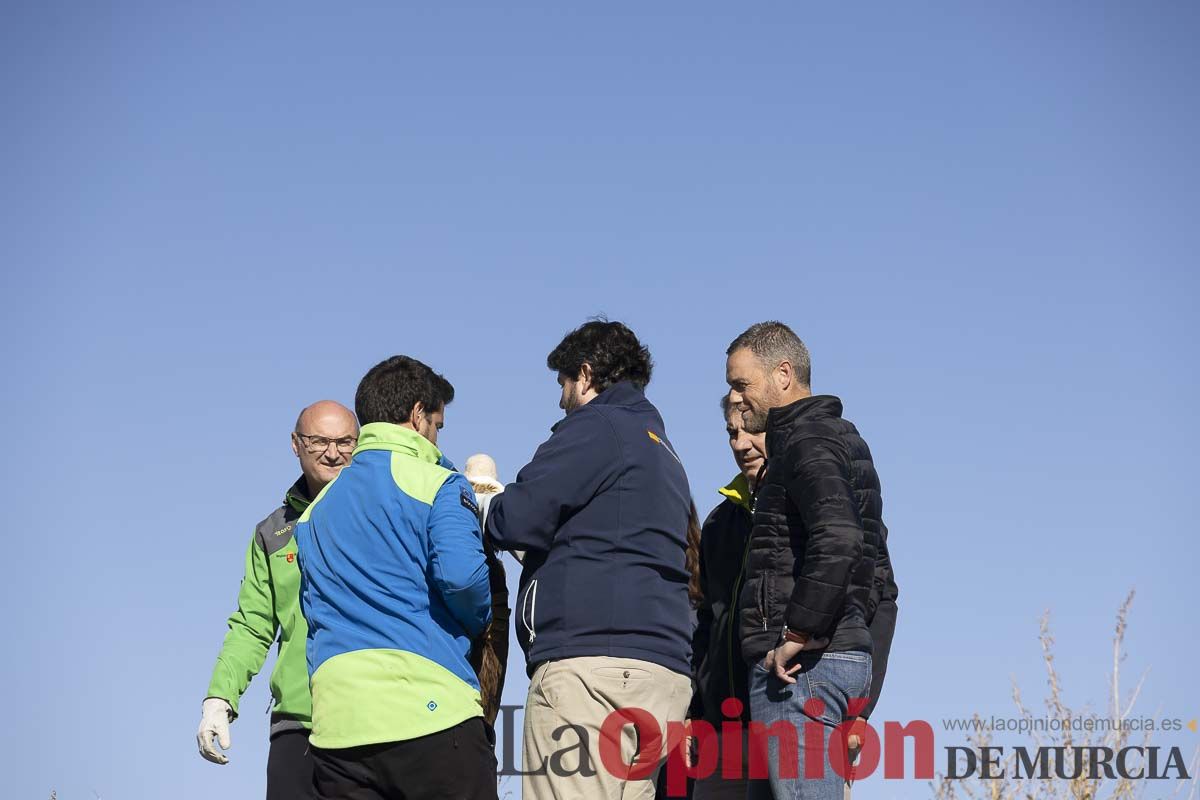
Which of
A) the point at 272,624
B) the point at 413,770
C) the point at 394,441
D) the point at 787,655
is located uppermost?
the point at 394,441

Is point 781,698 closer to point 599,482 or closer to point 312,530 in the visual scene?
point 599,482

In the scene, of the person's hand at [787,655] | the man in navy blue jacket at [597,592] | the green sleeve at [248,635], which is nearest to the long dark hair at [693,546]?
the man in navy blue jacket at [597,592]

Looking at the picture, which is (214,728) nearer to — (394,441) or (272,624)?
(272,624)

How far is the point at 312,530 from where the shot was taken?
4867 millimetres

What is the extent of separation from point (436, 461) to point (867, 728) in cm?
188

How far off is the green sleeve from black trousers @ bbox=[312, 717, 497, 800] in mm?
1373

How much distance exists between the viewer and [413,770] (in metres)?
4.51

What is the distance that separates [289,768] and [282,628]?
65cm

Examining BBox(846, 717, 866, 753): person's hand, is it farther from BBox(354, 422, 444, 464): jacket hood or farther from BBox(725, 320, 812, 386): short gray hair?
BBox(354, 422, 444, 464): jacket hood

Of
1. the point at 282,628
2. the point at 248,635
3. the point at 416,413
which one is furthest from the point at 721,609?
the point at 248,635

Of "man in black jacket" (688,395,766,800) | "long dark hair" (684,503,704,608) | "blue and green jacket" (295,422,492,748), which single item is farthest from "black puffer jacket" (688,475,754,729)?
"blue and green jacket" (295,422,492,748)

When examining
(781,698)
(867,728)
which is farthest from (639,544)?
(867,728)

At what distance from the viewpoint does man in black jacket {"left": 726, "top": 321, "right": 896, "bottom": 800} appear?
446cm

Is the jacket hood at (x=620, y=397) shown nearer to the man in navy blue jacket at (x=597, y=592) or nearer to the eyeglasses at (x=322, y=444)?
the man in navy blue jacket at (x=597, y=592)
